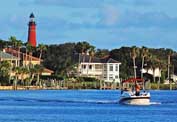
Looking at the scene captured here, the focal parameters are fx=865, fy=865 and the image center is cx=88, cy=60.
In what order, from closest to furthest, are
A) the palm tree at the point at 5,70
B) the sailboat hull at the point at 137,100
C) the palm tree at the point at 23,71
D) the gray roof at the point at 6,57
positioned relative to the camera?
1. the sailboat hull at the point at 137,100
2. the palm tree at the point at 5,70
3. the palm tree at the point at 23,71
4. the gray roof at the point at 6,57

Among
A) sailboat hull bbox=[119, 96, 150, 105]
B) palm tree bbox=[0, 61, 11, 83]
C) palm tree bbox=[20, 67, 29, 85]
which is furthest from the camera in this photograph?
palm tree bbox=[20, 67, 29, 85]

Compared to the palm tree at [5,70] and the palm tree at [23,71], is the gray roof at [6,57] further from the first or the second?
the palm tree at [5,70]

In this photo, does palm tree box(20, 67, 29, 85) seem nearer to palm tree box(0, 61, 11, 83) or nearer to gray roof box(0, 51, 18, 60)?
palm tree box(0, 61, 11, 83)

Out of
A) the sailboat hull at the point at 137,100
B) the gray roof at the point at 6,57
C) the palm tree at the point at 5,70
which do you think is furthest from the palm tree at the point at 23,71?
the sailboat hull at the point at 137,100

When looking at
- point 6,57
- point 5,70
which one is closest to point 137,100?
point 5,70

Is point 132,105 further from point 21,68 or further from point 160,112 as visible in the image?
point 21,68

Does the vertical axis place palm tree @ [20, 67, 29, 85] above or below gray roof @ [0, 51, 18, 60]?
below

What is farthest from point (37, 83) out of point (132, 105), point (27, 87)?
point (132, 105)

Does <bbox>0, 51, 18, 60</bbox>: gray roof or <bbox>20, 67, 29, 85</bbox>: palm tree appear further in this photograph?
<bbox>0, 51, 18, 60</bbox>: gray roof

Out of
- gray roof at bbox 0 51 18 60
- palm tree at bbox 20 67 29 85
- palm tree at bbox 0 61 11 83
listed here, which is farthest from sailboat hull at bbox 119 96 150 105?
gray roof at bbox 0 51 18 60

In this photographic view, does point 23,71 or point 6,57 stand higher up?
point 6,57

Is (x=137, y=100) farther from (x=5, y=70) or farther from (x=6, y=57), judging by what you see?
(x=6, y=57)

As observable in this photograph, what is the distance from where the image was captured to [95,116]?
89.9 m

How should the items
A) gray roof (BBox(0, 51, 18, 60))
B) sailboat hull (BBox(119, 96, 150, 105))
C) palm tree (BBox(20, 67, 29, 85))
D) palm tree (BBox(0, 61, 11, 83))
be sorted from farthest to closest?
gray roof (BBox(0, 51, 18, 60)) → palm tree (BBox(20, 67, 29, 85)) → palm tree (BBox(0, 61, 11, 83)) → sailboat hull (BBox(119, 96, 150, 105))
